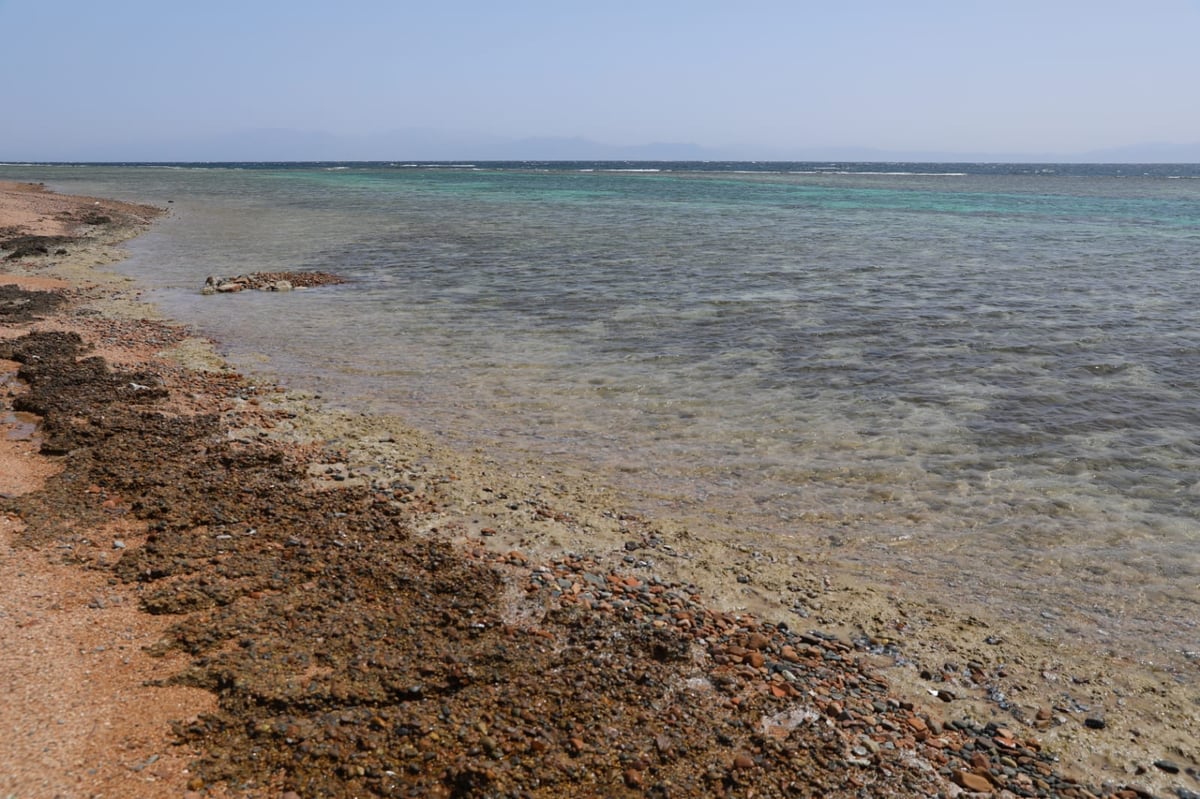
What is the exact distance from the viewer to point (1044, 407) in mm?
12398

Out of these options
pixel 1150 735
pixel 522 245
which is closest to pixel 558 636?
pixel 1150 735

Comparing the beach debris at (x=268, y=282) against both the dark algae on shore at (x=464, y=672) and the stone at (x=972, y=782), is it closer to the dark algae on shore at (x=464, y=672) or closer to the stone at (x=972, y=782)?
the dark algae on shore at (x=464, y=672)

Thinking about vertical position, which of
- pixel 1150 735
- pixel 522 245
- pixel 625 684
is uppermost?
pixel 522 245

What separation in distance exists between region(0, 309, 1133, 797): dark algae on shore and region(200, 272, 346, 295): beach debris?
1439cm

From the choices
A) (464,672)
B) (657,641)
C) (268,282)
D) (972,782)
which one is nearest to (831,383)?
(657,641)

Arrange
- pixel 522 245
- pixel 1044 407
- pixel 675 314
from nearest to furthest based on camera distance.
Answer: pixel 1044 407 → pixel 675 314 → pixel 522 245

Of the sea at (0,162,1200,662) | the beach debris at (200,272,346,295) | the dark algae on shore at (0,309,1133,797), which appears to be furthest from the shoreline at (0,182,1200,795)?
the beach debris at (200,272,346,295)

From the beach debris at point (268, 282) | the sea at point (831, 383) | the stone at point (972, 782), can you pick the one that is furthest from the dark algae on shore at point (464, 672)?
the beach debris at point (268, 282)

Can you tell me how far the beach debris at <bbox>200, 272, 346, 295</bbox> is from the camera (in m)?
21.5

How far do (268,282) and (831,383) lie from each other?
17.3 meters

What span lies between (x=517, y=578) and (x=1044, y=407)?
1008 cm

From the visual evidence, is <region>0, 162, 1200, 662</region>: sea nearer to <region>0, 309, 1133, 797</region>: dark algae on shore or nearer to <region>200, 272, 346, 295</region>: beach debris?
<region>200, 272, 346, 295</region>: beach debris

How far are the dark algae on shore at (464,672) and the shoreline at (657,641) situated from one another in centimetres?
3

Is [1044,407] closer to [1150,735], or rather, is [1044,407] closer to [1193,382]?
[1193,382]
